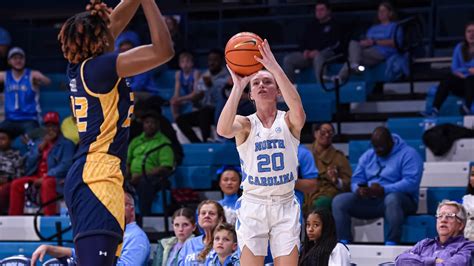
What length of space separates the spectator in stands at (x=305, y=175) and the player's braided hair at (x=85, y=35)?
4.07 meters

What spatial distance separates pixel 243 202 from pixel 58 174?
15.5ft

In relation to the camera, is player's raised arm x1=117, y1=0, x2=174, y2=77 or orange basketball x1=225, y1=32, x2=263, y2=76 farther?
orange basketball x1=225, y1=32, x2=263, y2=76

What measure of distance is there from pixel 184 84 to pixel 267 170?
6390 mm

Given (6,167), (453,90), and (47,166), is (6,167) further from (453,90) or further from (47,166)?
(453,90)

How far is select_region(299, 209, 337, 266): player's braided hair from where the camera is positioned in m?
7.36

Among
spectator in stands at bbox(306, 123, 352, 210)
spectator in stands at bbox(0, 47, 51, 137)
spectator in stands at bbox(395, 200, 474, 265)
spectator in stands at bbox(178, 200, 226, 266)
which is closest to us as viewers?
spectator in stands at bbox(395, 200, 474, 265)

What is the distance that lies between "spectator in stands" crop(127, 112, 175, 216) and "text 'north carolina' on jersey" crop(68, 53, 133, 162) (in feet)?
17.1

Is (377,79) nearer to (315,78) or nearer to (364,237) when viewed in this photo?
(315,78)

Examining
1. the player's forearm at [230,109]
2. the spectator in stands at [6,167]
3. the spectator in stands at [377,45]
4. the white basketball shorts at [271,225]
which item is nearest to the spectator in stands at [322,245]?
the white basketball shorts at [271,225]

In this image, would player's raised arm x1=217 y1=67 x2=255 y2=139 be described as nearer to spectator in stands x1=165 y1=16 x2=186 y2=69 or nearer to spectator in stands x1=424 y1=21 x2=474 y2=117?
spectator in stands x1=424 y1=21 x2=474 y2=117

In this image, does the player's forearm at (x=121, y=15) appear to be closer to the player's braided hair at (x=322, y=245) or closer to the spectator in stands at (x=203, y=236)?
the player's braided hair at (x=322, y=245)

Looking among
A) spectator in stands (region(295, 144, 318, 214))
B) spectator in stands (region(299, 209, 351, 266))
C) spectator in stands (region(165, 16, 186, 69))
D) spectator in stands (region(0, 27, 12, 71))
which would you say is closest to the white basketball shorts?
spectator in stands (region(299, 209, 351, 266))

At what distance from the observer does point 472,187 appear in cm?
845

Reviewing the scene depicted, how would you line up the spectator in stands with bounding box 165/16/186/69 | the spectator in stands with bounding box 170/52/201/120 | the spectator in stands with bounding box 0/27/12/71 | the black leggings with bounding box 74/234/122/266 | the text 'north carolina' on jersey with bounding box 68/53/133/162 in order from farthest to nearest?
1. the spectator in stands with bounding box 0/27/12/71
2. the spectator in stands with bounding box 165/16/186/69
3. the spectator in stands with bounding box 170/52/201/120
4. the text 'north carolina' on jersey with bounding box 68/53/133/162
5. the black leggings with bounding box 74/234/122/266
